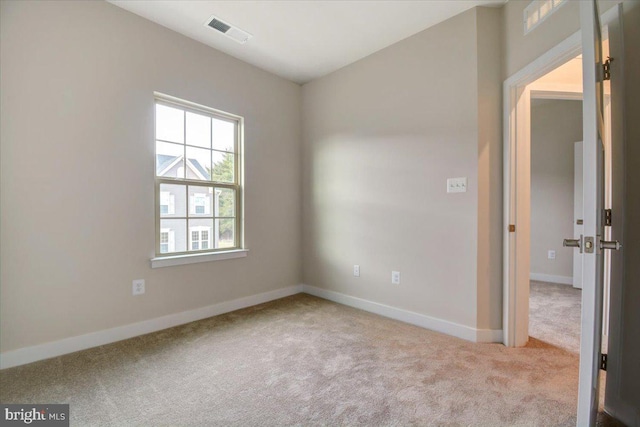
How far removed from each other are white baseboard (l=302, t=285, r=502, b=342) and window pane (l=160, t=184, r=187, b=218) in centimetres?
184

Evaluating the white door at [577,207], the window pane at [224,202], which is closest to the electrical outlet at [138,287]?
the window pane at [224,202]

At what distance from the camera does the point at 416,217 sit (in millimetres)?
2656

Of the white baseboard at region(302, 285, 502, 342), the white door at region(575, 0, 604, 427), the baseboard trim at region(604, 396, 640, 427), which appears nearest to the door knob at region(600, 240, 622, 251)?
the white door at region(575, 0, 604, 427)

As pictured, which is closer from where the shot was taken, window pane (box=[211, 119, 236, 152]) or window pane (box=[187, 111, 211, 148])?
window pane (box=[187, 111, 211, 148])

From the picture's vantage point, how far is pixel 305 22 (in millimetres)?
2465

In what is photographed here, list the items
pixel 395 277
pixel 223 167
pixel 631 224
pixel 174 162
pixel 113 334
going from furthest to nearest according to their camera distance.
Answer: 1. pixel 223 167
2. pixel 395 277
3. pixel 174 162
4. pixel 113 334
5. pixel 631 224

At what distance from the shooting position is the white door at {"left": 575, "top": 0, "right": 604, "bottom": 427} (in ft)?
3.67

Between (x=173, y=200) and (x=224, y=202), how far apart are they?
53cm

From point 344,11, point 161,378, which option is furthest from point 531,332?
point 344,11

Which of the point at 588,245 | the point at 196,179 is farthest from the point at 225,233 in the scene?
the point at 588,245

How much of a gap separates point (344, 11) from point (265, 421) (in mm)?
2876

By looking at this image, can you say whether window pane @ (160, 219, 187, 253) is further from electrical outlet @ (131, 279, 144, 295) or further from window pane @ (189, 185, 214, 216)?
electrical outlet @ (131, 279, 144, 295)

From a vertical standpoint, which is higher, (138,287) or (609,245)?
(609,245)

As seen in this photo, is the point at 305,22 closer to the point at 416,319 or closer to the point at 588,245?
the point at 588,245
